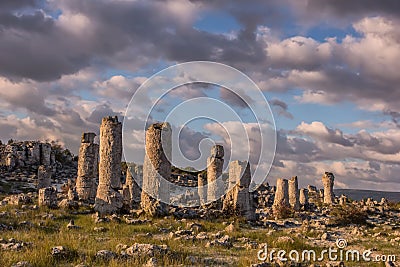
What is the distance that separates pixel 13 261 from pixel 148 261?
2682mm

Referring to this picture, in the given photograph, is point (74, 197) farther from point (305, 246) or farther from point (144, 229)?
point (305, 246)

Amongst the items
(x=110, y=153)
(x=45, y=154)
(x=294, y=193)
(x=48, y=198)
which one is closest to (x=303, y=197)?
(x=294, y=193)

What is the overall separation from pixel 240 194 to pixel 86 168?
32.3ft

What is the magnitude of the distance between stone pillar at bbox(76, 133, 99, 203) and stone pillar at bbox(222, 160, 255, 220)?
875 centimetres

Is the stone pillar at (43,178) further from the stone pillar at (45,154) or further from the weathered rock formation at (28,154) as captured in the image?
the stone pillar at (45,154)

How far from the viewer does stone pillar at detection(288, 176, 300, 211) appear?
3462 centimetres

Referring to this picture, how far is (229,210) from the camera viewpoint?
22656mm

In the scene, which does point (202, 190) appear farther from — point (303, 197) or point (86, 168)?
point (303, 197)

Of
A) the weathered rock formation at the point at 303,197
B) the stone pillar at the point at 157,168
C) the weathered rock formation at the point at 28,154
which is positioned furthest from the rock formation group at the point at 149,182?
the weathered rock formation at the point at 28,154

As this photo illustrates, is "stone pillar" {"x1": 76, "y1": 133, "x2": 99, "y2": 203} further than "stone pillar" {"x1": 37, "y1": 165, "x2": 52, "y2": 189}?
No

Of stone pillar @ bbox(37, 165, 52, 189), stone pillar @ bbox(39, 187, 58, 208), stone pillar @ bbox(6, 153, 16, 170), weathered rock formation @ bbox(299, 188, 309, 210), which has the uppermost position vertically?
stone pillar @ bbox(6, 153, 16, 170)

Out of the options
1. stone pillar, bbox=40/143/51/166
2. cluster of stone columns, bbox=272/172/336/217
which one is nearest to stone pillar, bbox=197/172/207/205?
cluster of stone columns, bbox=272/172/336/217

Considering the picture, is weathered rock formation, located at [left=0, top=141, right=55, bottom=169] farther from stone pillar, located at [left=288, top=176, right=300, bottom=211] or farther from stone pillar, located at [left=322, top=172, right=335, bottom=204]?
stone pillar, located at [left=322, top=172, right=335, bottom=204]

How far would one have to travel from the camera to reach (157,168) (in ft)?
67.2
